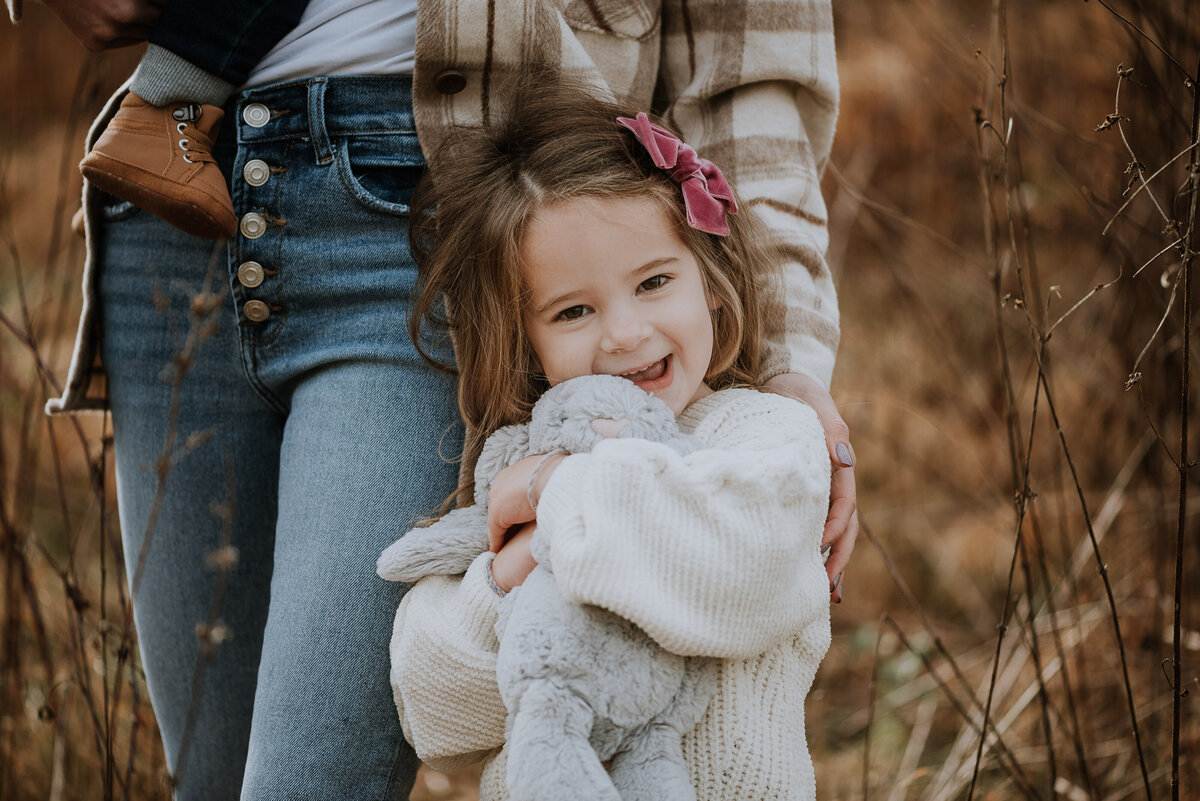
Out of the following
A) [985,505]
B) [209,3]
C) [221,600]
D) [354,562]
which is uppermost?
[209,3]

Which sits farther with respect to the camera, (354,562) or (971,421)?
(971,421)

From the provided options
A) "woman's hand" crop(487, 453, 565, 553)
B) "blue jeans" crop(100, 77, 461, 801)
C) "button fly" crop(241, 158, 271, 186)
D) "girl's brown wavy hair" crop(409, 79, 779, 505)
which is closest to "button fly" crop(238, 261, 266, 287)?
"blue jeans" crop(100, 77, 461, 801)

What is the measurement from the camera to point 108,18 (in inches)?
49.6

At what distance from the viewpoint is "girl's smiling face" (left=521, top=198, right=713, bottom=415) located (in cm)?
113

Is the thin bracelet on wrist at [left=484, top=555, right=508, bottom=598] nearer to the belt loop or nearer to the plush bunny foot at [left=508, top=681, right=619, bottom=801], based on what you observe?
the plush bunny foot at [left=508, top=681, right=619, bottom=801]

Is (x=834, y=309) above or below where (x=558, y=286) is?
below

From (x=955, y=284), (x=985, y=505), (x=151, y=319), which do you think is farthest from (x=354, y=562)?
(x=955, y=284)

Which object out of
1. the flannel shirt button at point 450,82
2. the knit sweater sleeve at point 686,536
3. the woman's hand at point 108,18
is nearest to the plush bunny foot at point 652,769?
the knit sweater sleeve at point 686,536

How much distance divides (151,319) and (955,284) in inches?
131

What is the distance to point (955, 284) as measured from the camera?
13.0ft

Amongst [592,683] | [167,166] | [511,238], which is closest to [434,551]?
[592,683]

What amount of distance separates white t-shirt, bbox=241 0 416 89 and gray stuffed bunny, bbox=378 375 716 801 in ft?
1.78

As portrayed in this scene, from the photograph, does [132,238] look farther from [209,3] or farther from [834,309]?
[834,309]

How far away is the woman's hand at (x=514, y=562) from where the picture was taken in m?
1.05
